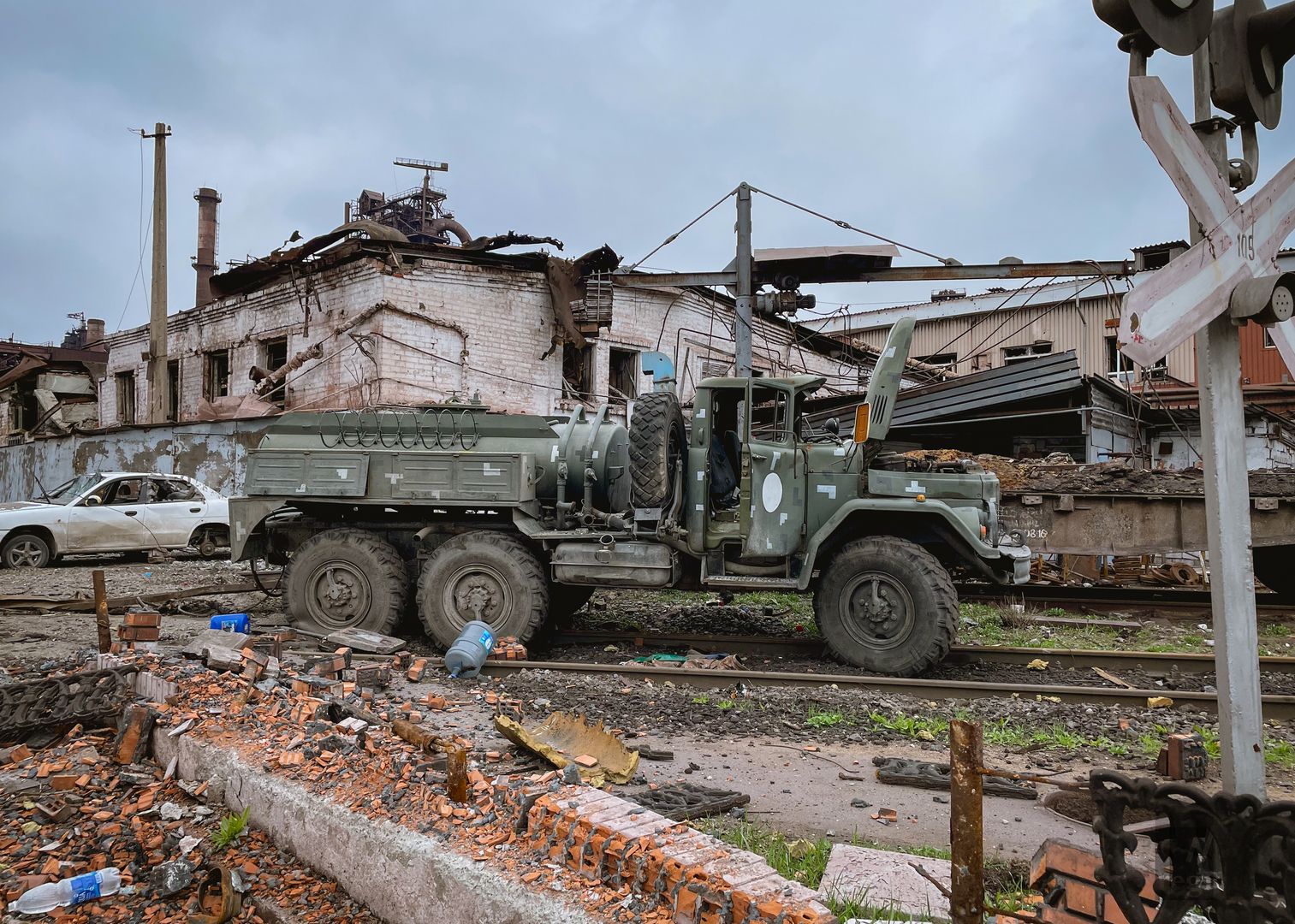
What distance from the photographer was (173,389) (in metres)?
24.3

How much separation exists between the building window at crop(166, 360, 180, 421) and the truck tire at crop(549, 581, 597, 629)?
1841cm

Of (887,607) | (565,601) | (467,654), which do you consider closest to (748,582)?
(887,607)

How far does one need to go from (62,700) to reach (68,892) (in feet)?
7.07

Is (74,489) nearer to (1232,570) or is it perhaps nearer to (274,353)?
(274,353)

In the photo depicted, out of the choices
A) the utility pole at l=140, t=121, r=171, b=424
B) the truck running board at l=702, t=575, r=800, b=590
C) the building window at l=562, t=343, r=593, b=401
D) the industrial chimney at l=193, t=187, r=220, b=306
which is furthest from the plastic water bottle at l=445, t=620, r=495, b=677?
the industrial chimney at l=193, t=187, r=220, b=306

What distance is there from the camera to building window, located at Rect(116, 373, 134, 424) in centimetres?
2605

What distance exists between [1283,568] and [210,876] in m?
12.7

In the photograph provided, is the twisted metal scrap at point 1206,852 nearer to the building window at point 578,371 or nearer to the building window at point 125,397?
the building window at point 578,371

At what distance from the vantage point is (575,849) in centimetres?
309

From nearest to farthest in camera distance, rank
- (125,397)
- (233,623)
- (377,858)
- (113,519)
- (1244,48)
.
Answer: (1244,48) → (377,858) → (233,623) → (113,519) → (125,397)

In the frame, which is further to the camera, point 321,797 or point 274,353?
point 274,353

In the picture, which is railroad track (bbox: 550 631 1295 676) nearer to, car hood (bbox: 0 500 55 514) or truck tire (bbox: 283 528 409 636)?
truck tire (bbox: 283 528 409 636)

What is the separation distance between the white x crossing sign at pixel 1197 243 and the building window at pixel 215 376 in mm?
23686

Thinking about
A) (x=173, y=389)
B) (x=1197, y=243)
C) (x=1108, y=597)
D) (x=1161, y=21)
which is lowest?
(x=1108, y=597)
